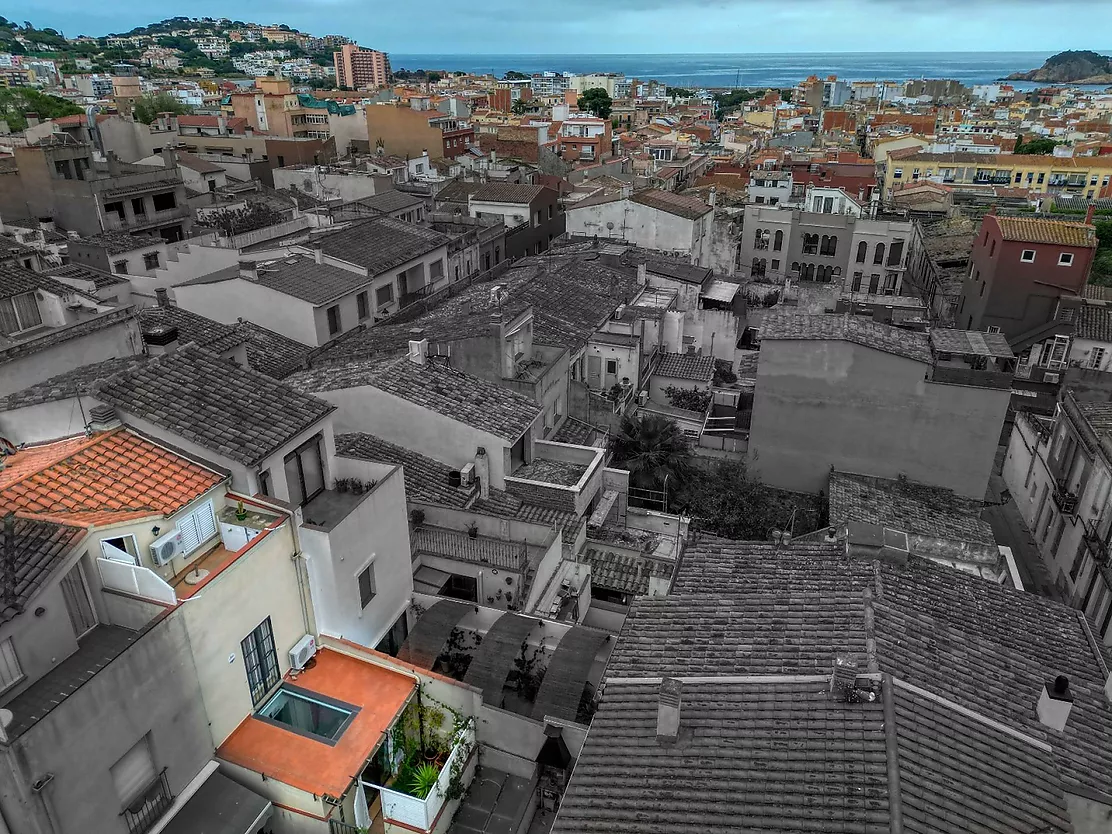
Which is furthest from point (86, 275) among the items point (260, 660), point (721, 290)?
point (721, 290)


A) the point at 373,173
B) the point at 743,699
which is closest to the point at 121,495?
the point at 743,699

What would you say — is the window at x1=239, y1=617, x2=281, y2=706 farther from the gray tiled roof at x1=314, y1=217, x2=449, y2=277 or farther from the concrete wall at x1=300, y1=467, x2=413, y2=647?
the gray tiled roof at x1=314, y1=217, x2=449, y2=277

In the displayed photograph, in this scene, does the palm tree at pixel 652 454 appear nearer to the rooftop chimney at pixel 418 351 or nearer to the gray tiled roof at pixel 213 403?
the rooftop chimney at pixel 418 351

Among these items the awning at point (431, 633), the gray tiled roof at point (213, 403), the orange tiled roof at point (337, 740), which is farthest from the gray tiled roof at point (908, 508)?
the gray tiled roof at point (213, 403)

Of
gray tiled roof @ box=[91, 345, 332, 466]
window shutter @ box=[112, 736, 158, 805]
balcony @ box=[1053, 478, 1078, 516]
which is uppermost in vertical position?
gray tiled roof @ box=[91, 345, 332, 466]

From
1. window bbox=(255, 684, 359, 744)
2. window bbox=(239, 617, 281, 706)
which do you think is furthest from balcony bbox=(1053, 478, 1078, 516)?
window bbox=(239, 617, 281, 706)

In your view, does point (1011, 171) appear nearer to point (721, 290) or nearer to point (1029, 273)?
point (1029, 273)

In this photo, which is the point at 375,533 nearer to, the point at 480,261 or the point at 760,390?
the point at 760,390
